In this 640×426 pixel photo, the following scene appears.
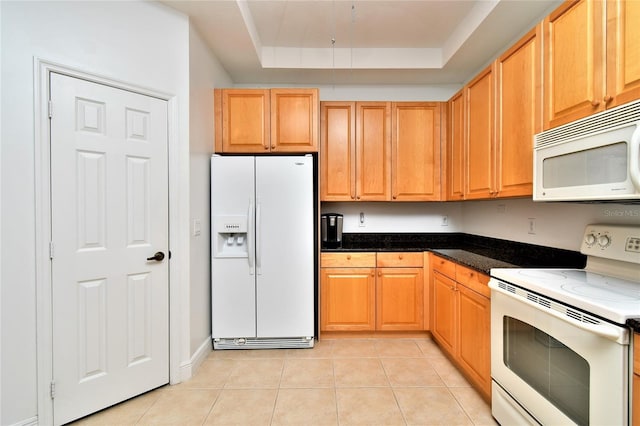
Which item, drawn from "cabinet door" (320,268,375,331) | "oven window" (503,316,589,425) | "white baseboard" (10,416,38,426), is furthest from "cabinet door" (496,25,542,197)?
"white baseboard" (10,416,38,426)

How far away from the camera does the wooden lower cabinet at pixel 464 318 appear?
6.11ft

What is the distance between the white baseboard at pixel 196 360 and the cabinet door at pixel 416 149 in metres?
2.27

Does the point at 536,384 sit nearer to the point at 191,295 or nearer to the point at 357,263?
the point at 357,263

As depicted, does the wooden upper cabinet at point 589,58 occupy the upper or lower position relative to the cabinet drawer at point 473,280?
upper

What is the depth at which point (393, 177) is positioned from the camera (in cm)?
299

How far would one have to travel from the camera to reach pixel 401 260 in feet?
9.23

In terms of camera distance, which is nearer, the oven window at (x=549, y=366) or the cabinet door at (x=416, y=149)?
the oven window at (x=549, y=366)

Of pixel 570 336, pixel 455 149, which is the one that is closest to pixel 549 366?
pixel 570 336

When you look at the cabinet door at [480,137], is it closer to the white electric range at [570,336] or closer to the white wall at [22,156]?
the white electric range at [570,336]

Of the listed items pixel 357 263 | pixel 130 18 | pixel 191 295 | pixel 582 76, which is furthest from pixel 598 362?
pixel 130 18

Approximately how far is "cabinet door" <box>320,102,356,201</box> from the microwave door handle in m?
2.07

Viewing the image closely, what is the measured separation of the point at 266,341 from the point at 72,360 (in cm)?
138

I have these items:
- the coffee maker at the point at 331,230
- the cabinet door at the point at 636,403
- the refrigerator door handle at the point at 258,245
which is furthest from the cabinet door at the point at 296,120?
the cabinet door at the point at 636,403

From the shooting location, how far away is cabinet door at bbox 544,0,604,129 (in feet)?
4.40
